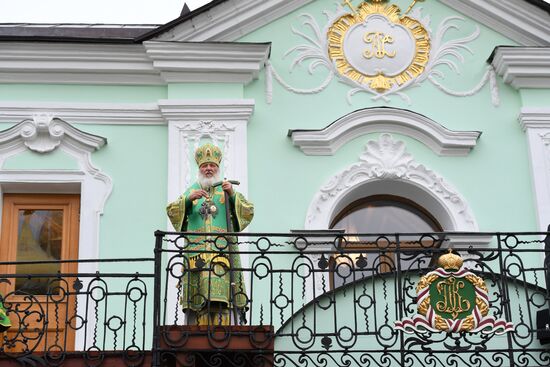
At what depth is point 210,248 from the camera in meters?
10.2

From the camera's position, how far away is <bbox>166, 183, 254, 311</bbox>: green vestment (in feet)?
32.6

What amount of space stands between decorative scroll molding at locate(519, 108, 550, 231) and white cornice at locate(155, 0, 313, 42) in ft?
9.11

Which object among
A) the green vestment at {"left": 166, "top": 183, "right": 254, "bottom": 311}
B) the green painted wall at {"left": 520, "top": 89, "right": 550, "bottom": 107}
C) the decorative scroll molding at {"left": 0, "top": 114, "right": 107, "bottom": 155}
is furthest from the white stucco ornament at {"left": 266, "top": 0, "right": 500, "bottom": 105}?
the green vestment at {"left": 166, "top": 183, "right": 254, "bottom": 311}

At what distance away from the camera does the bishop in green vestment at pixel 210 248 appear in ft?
32.6

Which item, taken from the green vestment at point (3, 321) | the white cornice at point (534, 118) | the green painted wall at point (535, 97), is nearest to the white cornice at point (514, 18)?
the green painted wall at point (535, 97)

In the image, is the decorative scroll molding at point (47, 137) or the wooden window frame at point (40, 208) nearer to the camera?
the wooden window frame at point (40, 208)

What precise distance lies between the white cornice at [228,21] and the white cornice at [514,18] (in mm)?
1939

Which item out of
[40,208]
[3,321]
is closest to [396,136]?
[40,208]

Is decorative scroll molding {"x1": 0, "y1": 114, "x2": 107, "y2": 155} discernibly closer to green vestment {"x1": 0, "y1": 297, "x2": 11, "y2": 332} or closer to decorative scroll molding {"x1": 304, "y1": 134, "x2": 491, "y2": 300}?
decorative scroll molding {"x1": 304, "y1": 134, "x2": 491, "y2": 300}

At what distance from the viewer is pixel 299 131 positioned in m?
12.3

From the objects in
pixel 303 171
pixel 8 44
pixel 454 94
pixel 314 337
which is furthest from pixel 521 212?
pixel 8 44

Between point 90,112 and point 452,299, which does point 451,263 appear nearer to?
point 452,299

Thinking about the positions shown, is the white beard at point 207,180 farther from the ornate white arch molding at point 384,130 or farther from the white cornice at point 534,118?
the white cornice at point 534,118

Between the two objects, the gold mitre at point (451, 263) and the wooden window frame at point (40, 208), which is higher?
the wooden window frame at point (40, 208)
